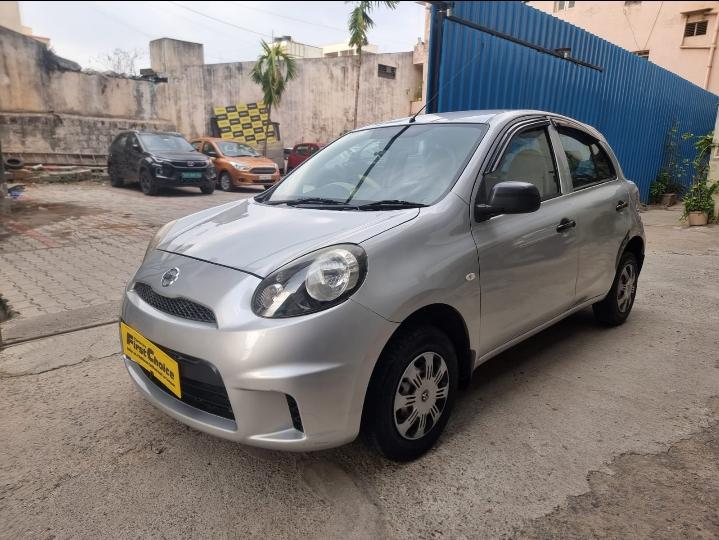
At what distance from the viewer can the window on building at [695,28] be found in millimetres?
18317

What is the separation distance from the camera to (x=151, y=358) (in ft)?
7.14

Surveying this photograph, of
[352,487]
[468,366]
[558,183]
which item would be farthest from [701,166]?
[352,487]

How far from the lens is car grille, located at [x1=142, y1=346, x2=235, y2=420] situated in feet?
6.24

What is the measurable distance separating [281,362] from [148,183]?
1099 cm

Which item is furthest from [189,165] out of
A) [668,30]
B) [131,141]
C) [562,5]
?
[562,5]

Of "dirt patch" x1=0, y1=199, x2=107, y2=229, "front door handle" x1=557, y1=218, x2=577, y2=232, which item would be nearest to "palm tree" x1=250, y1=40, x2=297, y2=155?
"dirt patch" x1=0, y1=199, x2=107, y2=229

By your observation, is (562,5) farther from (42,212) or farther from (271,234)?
(271,234)

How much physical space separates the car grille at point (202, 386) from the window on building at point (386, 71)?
72.6 feet

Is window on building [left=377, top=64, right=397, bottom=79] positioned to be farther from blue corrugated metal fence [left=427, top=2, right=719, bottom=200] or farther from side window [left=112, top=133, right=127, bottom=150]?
side window [left=112, top=133, right=127, bottom=150]

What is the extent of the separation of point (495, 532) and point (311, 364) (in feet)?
3.08

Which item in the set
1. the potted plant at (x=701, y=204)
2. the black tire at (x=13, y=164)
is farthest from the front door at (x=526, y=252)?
the black tire at (x=13, y=164)

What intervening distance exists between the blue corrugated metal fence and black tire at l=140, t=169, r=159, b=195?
758 centimetres

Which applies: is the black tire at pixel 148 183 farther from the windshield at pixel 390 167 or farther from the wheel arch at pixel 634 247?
the wheel arch at pixel 634 247

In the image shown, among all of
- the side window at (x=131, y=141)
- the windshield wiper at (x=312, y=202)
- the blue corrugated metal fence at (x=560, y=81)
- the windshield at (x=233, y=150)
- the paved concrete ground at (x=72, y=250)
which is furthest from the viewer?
the windshield at (x=233, y=150)
